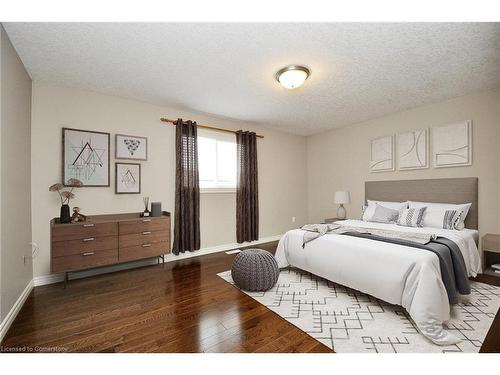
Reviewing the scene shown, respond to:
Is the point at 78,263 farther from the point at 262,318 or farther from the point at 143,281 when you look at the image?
the point at 262,318

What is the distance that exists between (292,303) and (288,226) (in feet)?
10.4

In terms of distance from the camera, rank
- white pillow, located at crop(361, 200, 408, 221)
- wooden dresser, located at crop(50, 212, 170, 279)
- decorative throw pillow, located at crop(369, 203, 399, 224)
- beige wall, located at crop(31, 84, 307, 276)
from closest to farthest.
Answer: wooden dresser, located at crop(50, 212, 170, 279)
beige wall, located at crop(31, 84, 307, 276)
decorative throw pillow, located at crop(369, 203, 399, 224)
white pillow, located at crop(361, 200, 408, 221)

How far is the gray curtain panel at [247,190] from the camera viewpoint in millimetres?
4465

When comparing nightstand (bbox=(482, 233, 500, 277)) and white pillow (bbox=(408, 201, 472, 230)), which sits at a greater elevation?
white pillow (bbox=(408, 201, 472, 230))

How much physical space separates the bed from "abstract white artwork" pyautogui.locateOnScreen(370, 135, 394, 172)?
775 mm

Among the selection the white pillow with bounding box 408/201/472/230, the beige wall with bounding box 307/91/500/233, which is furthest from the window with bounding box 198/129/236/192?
the white pillow with bounding box 408/201/472/230

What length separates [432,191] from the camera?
11.8 ft

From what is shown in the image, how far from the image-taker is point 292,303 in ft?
7.29

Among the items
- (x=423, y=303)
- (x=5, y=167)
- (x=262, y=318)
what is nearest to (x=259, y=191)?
(x=262, y=318)

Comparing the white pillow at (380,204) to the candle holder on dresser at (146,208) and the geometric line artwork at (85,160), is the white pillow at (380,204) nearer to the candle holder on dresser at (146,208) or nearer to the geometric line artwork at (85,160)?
the candle holder on dresser at (146,208)

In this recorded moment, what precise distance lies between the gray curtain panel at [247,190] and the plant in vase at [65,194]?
8.22ft

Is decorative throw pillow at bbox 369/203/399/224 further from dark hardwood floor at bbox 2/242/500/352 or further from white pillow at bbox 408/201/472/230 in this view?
dark hardwood floor at bbox 2/242/500/352

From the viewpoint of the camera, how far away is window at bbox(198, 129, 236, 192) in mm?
4150

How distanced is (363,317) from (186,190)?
2.95 m
